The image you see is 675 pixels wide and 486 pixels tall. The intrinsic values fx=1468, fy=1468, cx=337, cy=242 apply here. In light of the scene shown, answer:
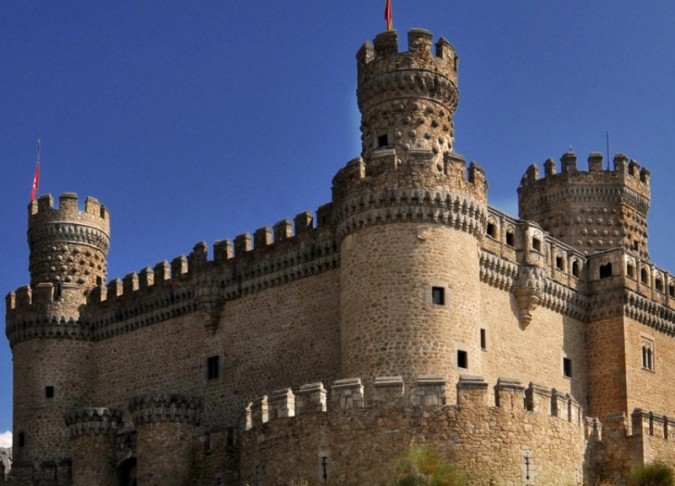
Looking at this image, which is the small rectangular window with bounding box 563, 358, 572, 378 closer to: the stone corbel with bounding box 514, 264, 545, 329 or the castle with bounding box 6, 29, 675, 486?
the castle with bounding box 6, 29, 675, 486

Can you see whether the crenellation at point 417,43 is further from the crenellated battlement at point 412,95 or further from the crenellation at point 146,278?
the crenellation at point 146,278

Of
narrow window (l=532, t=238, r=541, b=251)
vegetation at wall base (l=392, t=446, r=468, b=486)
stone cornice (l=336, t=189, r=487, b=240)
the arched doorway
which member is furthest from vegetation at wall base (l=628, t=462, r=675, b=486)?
the arched doorway

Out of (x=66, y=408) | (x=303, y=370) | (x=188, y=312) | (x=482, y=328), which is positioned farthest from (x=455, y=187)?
(x=66, y=408)

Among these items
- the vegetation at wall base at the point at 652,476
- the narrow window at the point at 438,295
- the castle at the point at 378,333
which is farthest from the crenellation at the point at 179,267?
the vegetation at wall base at the point at 652,476

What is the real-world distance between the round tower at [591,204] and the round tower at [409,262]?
11.4 metres

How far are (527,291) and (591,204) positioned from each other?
928cm

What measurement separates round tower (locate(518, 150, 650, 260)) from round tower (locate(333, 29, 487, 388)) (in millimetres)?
11411

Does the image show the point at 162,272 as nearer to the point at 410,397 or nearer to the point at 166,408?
the point at 166,408

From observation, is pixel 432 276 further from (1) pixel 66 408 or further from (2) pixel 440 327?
(1) pixel 66 408

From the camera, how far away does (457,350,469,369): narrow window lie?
3334 cm

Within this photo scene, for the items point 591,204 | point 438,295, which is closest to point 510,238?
point 438,295

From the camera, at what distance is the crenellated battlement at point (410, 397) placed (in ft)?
95.3

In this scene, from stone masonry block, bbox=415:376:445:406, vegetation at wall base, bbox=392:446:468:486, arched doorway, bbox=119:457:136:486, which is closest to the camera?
vegetation at wall base, bbox=392:446:468:486

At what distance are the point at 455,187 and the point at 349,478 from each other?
27.9 feet
